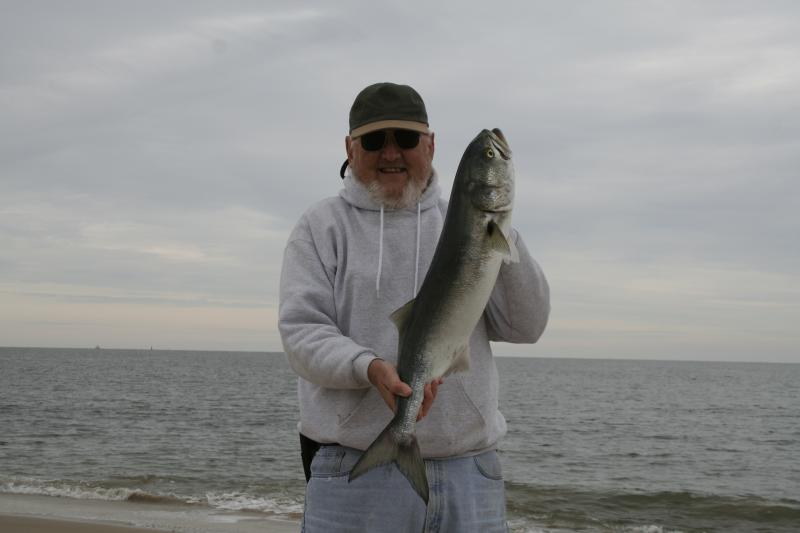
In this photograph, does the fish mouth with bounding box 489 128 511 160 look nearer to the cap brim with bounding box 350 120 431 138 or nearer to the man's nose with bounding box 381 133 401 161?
the cap brim with bounding box 350 120 431 138

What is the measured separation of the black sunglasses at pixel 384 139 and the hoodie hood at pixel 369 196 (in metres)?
0.21

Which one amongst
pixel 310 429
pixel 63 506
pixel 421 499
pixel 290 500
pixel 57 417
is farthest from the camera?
pixel 57 417

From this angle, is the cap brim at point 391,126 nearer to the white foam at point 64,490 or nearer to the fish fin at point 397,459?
the fish fin at point 397,459

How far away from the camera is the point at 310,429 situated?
132 inches

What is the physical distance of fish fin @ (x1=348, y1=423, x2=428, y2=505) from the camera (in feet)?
9.77

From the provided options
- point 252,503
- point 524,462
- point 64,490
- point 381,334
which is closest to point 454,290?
point 381,334

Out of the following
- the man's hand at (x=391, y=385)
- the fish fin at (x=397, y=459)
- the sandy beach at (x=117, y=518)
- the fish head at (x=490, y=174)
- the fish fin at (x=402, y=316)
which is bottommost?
the sandy beach at (x=117, y=518)

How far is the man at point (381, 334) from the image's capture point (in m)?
3.16

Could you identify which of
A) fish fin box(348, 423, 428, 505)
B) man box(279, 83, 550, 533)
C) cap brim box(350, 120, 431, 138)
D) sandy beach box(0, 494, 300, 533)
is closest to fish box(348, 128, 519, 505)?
fish fin box(348, 423, 428, 505)

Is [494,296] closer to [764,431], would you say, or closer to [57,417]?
[57,417]

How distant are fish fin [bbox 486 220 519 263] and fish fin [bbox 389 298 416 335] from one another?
0.41 meters

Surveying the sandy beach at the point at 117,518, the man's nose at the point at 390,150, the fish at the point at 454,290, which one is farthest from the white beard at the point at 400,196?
the sandy beach at the point at 117,518

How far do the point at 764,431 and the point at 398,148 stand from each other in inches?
1341

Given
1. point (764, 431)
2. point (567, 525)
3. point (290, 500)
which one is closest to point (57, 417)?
point (290, 500)
